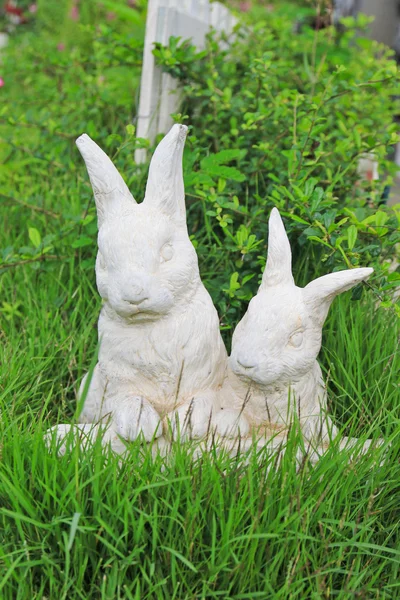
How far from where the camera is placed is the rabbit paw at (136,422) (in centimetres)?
185

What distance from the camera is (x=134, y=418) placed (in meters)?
1.86

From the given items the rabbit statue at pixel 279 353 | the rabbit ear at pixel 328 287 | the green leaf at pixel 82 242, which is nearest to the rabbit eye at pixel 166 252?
the rabbit statue at pixel 279 353

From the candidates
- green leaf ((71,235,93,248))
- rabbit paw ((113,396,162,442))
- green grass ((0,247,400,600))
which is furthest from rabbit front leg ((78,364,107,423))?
green leaf ((71,235,93,248))

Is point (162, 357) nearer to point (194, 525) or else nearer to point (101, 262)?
point (101, 262)

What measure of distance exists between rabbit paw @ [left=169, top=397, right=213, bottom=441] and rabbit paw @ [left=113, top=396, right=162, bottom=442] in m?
0.06

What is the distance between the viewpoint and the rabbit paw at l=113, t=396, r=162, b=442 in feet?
6.07

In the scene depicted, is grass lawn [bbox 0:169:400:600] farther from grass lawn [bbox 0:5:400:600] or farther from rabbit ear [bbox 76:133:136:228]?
rabbit ear [bbox 76:133:136:228]

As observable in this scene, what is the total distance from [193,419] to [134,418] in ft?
0.55

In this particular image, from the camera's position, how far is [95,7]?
631 cm

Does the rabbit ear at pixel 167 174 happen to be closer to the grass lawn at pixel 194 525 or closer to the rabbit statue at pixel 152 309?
the rabbit statue at pixel 152 309

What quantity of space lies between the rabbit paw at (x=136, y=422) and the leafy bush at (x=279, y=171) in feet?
2.19

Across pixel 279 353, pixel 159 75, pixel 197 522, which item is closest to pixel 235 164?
pixel 159 75

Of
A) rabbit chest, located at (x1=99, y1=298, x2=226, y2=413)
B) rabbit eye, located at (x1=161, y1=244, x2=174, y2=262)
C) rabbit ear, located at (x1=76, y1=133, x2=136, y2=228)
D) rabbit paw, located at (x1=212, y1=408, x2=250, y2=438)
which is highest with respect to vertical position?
rabbit ear, located at (x1=76, y1=133, x2=136, y2=228)

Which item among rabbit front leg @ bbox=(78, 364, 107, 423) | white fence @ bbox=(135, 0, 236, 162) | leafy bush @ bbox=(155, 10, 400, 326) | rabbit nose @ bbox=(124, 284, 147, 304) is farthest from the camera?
white fence @ bbox=(135, 0, 236, 162)
